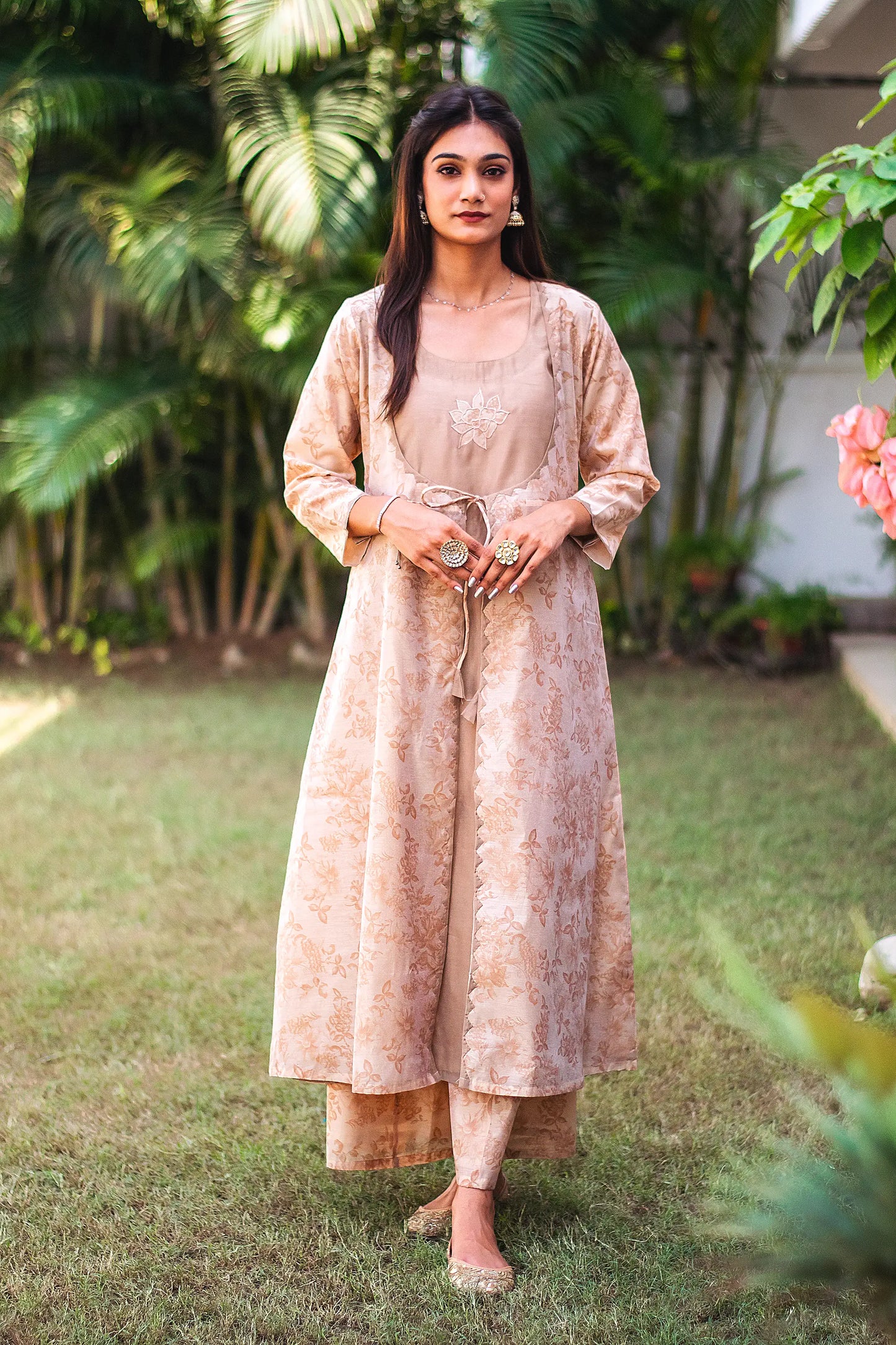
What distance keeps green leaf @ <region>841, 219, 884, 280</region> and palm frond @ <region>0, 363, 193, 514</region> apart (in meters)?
5.04

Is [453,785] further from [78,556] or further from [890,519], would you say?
[78,556]

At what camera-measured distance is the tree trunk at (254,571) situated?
7.47 meters

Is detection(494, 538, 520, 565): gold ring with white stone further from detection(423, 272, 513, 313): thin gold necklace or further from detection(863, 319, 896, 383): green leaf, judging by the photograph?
detection(863, 319, 896, 383): green leaf

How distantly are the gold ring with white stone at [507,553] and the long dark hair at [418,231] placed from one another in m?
0.29

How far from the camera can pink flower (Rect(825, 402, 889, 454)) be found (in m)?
1.87

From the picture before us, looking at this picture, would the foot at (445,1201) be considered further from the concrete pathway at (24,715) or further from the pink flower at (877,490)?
the concrete pathway at (24,715)

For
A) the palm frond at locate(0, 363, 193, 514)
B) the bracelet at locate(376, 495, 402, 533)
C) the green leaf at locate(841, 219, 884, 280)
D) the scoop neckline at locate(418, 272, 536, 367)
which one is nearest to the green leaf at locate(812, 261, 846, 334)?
the green leaf at locate(841, 219, 884, 280)

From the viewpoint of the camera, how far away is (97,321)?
7438 millimetres

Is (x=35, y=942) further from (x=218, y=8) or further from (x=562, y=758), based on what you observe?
(x=218, y=8)

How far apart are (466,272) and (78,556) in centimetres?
588

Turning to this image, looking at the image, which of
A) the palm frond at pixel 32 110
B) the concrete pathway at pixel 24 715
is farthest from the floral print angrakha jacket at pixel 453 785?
the palm frond at pixel 32 110

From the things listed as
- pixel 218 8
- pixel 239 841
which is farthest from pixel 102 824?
pixel 218 8

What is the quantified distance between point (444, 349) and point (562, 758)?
0.67m

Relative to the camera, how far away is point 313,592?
7.41m
